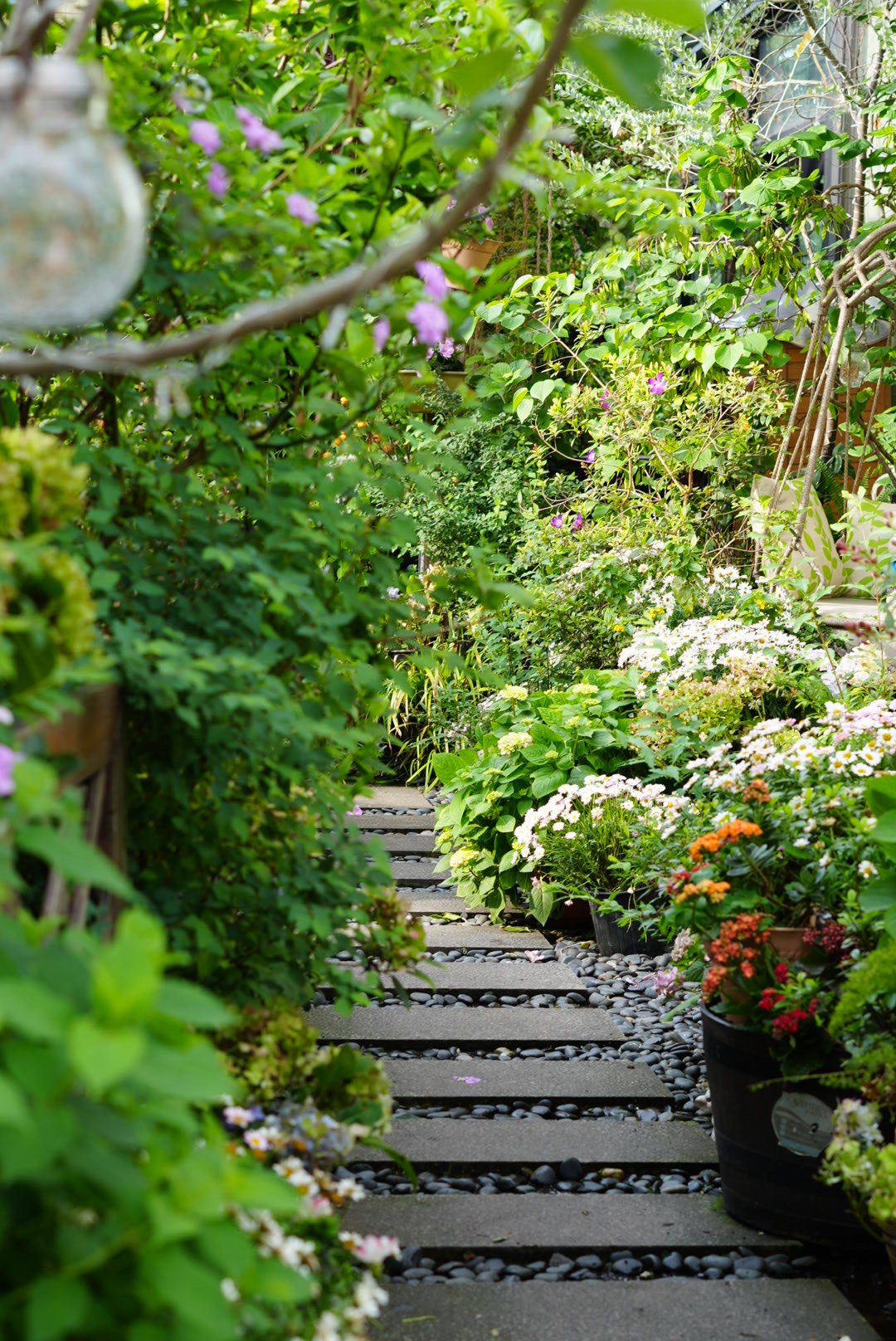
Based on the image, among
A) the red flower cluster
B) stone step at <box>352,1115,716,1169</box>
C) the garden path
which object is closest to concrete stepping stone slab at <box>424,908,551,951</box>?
the garden path

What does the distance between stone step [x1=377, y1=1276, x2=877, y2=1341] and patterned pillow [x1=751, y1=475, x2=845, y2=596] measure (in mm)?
2708

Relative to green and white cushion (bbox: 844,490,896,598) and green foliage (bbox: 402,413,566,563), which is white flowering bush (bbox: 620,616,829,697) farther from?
green foliage (bbox: 402,413,566,563)

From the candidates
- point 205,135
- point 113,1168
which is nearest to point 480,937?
point 205,135

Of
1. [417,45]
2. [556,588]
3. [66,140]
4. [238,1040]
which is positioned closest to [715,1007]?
[238,1040]

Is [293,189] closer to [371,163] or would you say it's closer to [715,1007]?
[371,163]

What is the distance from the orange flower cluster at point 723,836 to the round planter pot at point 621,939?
1.53 metres

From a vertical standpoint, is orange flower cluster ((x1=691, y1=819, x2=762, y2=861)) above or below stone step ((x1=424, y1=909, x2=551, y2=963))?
above

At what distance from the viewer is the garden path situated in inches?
79.4

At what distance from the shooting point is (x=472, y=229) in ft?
6.97

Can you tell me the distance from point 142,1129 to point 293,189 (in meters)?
1.30

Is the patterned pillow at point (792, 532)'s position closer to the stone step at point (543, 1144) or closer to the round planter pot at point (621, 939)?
the round planter pot at point (621, 939)

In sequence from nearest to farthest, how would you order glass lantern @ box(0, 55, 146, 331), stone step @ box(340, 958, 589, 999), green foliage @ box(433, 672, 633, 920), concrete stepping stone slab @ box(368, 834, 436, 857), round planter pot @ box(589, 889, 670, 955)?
glass lantern @ box(0, 55, 146, 331) < stone step @ box(340, 958, 589, 999) < round planter pot @ box(589, 889, 670, 955) < green foliage @ box(433, 672, 633, 920) < concrete stepping stone slab @ box(368, 834, 436, 857)

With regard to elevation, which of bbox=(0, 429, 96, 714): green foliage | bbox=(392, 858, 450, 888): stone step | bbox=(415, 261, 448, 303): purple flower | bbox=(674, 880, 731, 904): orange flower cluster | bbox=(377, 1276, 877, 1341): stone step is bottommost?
bbox=(392, 858, 450, 888): stone step

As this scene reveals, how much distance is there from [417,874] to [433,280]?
336 centimetres
